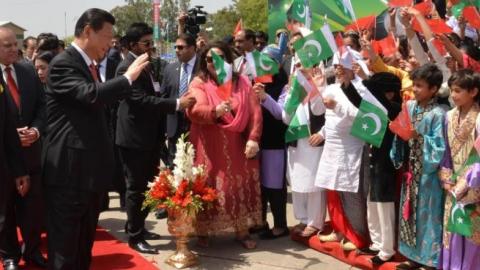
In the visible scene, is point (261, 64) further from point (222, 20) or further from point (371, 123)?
point (222, 20)

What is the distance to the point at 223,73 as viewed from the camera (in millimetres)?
4277

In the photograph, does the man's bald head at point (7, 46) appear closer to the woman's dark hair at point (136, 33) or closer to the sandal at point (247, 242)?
the woman's dark hair at point (136, 33)

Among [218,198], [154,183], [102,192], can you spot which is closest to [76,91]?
[102,192]

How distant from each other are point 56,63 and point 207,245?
217cm

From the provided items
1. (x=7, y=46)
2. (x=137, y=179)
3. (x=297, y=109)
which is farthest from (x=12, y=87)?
(x=297, y=109)

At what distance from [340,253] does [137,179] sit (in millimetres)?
1700

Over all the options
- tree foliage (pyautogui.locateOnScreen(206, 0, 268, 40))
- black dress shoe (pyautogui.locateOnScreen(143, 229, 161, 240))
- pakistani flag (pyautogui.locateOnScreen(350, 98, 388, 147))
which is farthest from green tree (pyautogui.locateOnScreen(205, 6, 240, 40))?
pakistani flag (pyautogui.locateOnScreen(350, 98, 388, 147))

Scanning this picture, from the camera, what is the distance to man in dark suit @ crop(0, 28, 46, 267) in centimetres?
396

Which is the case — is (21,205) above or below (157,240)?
above

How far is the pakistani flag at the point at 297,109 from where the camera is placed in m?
4.30

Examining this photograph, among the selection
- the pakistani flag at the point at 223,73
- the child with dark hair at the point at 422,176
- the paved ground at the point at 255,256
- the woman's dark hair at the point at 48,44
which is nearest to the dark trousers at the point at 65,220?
the paved ground at the point at 255,256

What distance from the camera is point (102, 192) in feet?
10.7

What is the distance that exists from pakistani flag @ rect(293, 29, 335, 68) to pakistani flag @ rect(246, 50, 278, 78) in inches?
18.0

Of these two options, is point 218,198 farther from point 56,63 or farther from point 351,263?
point 56,63
